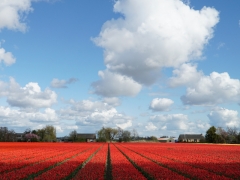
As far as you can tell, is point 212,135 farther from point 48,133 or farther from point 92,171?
point 92,171

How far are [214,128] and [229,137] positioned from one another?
11.9 m

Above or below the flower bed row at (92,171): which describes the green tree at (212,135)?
above

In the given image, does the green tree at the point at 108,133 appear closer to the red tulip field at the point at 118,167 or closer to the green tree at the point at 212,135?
the green tree at the point at 212,135

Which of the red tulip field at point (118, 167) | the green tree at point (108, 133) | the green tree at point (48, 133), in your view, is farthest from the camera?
the green tree at point (108, 133)

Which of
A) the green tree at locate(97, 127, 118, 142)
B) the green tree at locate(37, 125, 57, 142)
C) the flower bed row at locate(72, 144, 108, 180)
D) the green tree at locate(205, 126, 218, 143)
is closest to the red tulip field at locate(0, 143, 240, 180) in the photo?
the flower bed row at locate(72, 144, 108, 180)

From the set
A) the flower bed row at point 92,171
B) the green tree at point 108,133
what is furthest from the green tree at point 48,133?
the flower bed row at point 92,171

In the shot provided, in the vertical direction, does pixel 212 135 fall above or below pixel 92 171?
above

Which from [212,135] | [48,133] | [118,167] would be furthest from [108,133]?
[118,167]

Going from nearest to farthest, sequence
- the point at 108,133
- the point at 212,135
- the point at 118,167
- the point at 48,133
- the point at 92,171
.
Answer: the point at 92,171, the point at 118,167, the point at 212,135, the point at 48,133, the point at 108,133

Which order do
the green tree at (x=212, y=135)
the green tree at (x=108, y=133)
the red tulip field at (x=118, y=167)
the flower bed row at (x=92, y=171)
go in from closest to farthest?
the flower bed row at (x=92, y=171) < the red tulip field at (x=118, y=167) < the green tree at (x=212, y=135) < the green tree at (x=108, y=133)

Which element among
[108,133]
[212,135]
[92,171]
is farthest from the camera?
[108,133]

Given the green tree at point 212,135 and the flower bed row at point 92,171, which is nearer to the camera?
the flower bed row at point 92,171

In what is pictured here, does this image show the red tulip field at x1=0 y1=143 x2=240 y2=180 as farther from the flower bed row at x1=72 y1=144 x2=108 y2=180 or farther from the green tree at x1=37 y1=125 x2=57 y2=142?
the green tree at x1=37 y1=125 x2=57 y2=142

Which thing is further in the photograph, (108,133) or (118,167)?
(108,133)
